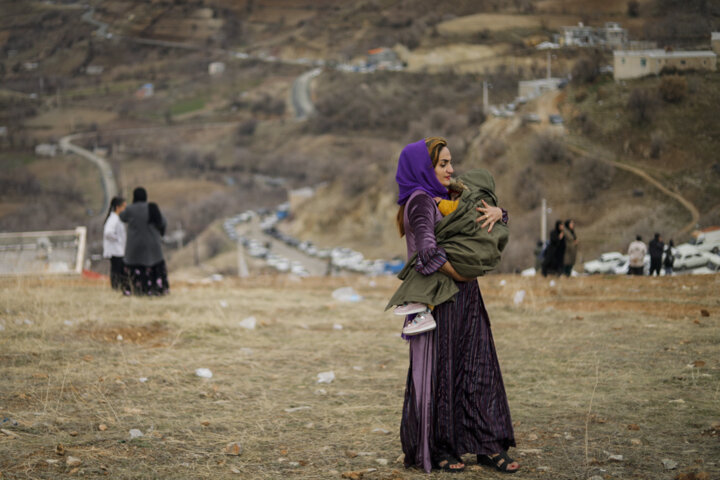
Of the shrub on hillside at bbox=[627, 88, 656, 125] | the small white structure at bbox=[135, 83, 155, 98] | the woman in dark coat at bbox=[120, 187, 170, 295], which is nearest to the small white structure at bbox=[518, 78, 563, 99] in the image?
the shrub on hillside at bbox=[627, 88, 656, 125]

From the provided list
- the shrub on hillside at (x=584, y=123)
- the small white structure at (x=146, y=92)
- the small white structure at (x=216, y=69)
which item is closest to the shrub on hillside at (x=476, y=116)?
the shrub on hillside at (x=584, y=123)

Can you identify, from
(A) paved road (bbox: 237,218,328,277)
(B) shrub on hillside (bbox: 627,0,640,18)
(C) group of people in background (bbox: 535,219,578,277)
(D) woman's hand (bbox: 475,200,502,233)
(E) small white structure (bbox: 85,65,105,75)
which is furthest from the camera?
(E) small white structure (bbox: 85,65,105,75)

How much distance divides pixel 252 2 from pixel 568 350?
142 metres

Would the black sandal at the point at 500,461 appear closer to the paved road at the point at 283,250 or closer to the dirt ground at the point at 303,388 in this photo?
the dirt ground at the point at 303,388

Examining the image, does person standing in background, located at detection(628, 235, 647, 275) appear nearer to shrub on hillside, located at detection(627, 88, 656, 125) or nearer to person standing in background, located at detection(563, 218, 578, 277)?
person standing in background, located at detection(563, 218, 578, 277)

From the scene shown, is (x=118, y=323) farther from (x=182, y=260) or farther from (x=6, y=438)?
(x=182, y=260)

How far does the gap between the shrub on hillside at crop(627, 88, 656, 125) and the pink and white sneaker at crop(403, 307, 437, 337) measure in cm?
4842

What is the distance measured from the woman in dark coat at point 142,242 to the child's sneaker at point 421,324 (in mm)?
6672

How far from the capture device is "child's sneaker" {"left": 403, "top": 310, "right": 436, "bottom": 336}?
13.6ft

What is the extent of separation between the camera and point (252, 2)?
140 m

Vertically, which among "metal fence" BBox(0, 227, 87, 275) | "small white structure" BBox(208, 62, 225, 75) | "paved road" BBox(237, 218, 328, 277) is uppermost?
"small white structure" BBox(208, 62, 225, 75)

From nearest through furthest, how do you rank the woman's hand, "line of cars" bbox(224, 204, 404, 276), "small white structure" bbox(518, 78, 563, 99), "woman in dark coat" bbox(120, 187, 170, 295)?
the woman's hand, "woman in dark coat" bbox(120, 187, 170, 295), "line of cars" bbox(224, 204, 404, 276), "small white structure" bbox(518, 78, 563, 99)

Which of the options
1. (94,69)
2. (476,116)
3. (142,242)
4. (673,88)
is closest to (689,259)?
(142,242)

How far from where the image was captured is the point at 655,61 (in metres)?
50.3
